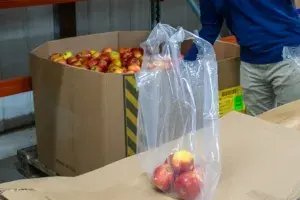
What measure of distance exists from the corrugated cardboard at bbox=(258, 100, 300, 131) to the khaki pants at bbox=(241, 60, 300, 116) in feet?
1.49

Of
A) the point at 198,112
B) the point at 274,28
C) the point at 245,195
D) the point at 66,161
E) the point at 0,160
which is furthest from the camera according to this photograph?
the point at 0,160

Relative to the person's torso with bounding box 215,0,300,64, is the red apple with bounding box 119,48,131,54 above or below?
below

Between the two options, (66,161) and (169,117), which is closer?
(169,117)

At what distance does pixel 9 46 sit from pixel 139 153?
2.04 metres

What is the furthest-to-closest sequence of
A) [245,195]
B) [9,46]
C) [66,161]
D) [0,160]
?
[9,46]
[0,160]
[66,161]
[245,195]

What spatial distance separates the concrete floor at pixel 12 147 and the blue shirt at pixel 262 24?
1.17 meters

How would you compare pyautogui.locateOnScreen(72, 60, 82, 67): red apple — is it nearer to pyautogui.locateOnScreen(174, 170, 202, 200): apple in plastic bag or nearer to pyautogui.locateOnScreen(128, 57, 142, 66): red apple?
pyautogui.locateOnScreen(128, 57, 142, 66): red apple

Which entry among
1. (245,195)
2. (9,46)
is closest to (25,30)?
(9,46)

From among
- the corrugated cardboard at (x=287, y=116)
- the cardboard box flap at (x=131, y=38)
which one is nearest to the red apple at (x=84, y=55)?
the cardboard box flap at (x=131, y=38)

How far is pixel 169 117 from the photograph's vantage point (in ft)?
3.67

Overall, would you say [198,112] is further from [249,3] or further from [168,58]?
[249,3]

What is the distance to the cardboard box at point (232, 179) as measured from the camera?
40.5 inches

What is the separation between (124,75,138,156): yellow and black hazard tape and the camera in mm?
1934

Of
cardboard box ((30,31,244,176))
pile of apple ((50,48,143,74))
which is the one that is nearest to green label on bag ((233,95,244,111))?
cardboard box ((30,31,244,176))
